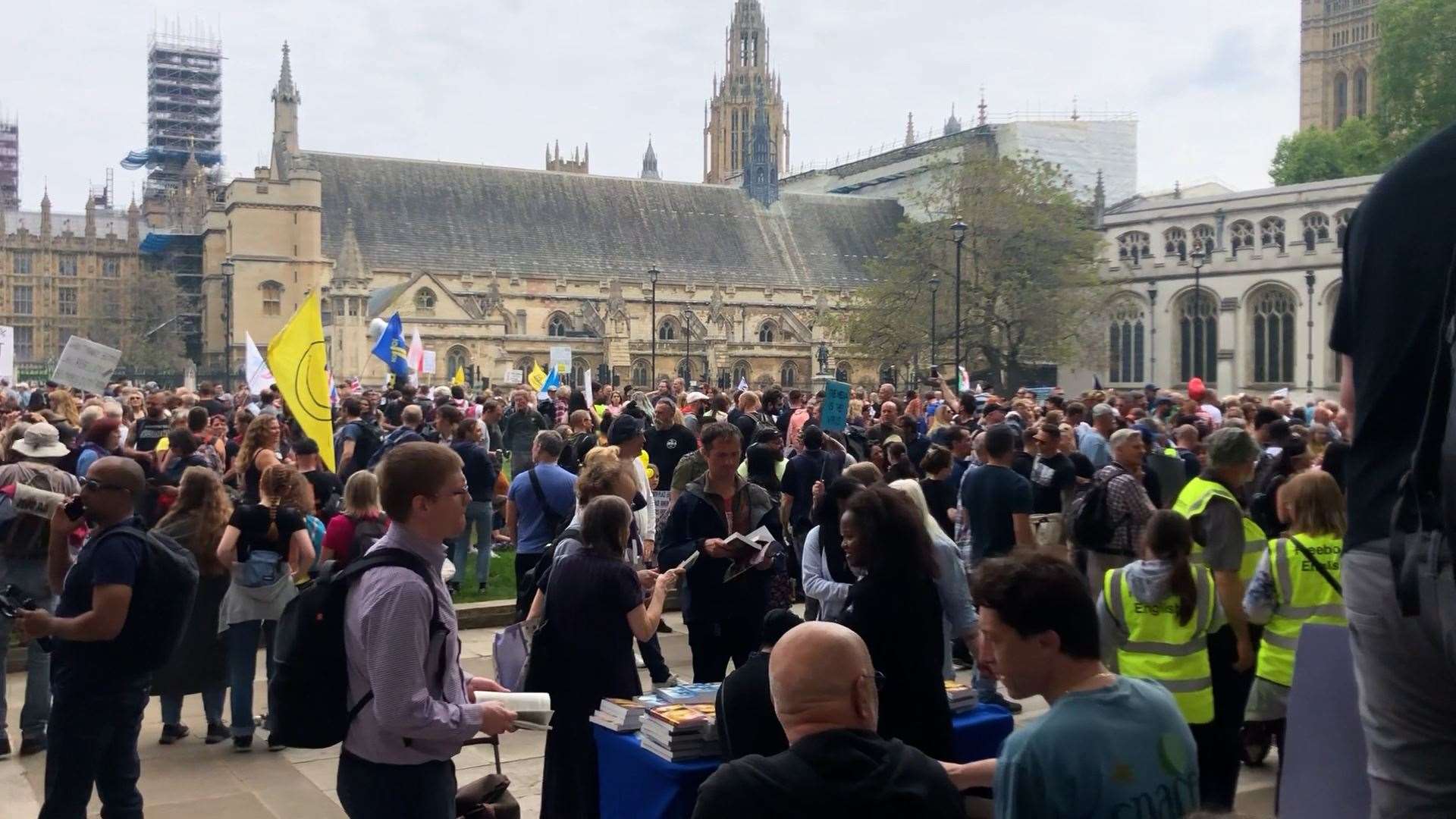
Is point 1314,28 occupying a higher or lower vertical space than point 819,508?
higher

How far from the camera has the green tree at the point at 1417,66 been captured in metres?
48.9

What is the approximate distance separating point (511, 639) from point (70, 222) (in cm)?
8385

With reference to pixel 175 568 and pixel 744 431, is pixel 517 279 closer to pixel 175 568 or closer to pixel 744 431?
pixel 744 431

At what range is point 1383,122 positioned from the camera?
52562 mm

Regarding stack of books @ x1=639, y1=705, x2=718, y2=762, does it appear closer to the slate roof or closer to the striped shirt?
the striped shirt

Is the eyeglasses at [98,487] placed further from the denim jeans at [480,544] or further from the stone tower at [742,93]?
the stone tower at [742,93]

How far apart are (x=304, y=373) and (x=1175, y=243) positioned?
5036cm

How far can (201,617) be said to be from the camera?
274 inches

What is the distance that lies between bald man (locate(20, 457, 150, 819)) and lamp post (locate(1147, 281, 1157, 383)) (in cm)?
5339

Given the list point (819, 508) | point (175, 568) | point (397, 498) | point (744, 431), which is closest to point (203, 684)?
point (175, 568)

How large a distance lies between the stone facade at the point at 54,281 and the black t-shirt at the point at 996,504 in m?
64.9

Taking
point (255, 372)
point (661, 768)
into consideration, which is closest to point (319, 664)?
point (661, 768)

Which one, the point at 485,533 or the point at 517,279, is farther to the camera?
the point at 517,279

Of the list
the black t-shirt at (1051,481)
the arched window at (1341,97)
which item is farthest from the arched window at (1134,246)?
the black t-shirt at (1051,481)
